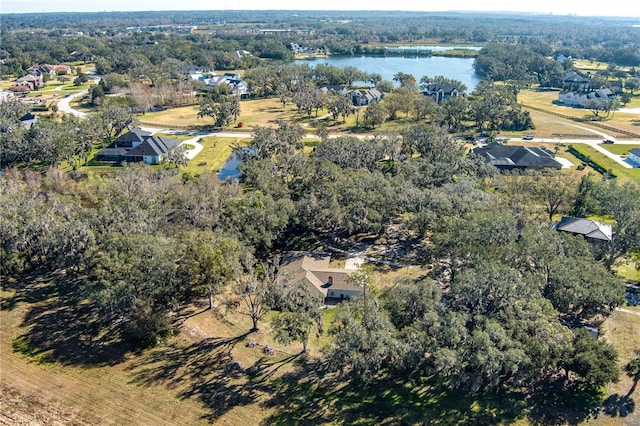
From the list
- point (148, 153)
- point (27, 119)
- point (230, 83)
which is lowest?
point (148, 153)

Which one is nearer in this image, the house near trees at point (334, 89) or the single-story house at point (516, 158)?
the single-story house at point (516, 158)

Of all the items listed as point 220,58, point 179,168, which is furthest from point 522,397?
point 220,58

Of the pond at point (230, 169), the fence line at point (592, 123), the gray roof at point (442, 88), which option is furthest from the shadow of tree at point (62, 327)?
the gray roof at point (442, 88)

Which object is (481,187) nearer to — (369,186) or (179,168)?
(369,186)

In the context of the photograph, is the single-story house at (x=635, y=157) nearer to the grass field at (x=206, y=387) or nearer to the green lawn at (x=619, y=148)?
the green lawn at (x=619, y=148)

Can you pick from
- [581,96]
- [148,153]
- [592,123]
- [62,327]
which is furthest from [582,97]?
[62,327]

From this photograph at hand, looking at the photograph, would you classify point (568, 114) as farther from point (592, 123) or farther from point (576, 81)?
point (576, 81)
